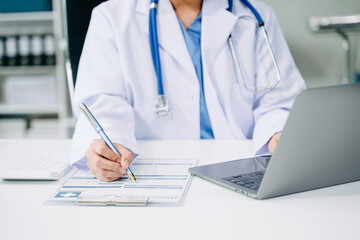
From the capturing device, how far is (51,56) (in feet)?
9.27

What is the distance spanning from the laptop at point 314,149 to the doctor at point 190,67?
0.48 m

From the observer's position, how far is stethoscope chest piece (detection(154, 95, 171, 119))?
1222mm

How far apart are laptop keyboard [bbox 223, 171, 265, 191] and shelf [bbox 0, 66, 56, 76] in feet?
7.88

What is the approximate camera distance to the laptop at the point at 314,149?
0.61 metres

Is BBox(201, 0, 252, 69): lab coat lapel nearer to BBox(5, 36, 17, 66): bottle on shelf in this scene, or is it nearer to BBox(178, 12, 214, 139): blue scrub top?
BBox(178, 12, 214, 139): blue scrub top

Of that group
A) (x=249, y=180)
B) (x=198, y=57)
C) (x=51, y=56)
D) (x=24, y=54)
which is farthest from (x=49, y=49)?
(x=249, y=180)

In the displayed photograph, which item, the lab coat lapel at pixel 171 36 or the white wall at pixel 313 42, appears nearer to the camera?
the lab coat lapel at pixel 171 36

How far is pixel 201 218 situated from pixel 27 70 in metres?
2.63

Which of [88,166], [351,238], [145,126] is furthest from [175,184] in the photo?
[145,126]

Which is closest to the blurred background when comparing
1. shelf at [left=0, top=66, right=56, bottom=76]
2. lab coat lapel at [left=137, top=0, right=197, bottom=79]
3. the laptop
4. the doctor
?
shelf at [left=0, top=66, right=56, bottom=76]

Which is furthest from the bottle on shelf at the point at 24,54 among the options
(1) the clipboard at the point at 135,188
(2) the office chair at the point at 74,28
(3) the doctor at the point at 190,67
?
(1) the clipboard at the point at 135,188

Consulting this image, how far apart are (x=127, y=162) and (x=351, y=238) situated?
41cm

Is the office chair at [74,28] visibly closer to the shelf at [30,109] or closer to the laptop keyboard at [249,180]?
the laptop keyboard at [249,180]

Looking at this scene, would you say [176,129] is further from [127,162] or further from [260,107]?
[127,162]
